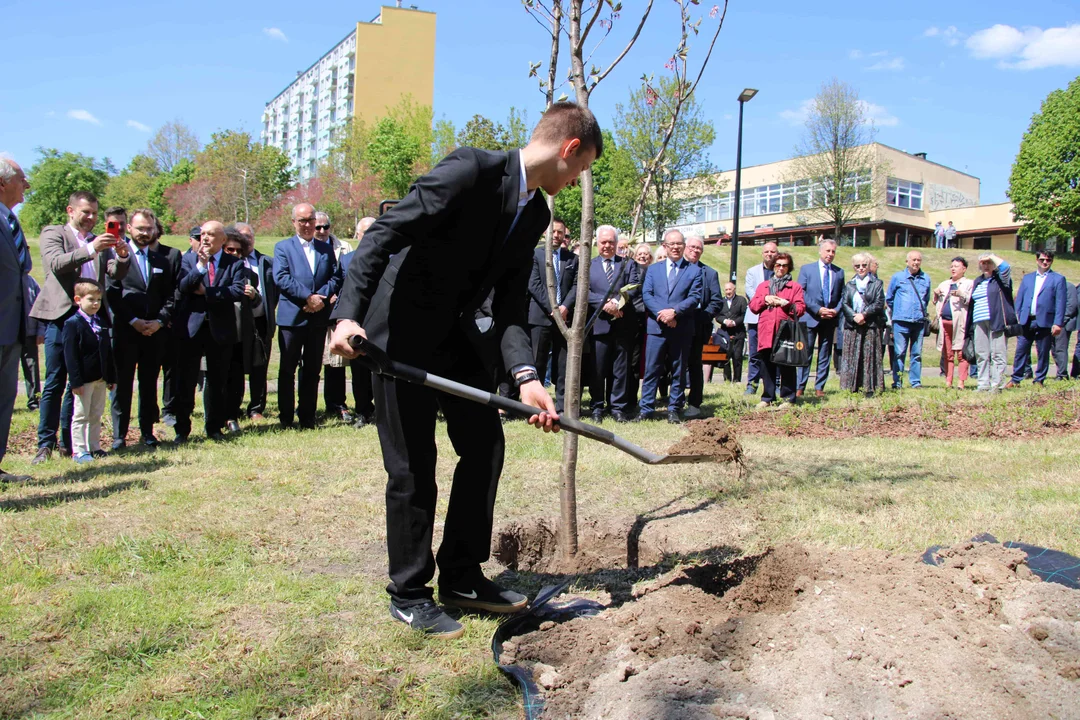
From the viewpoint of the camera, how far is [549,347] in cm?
935

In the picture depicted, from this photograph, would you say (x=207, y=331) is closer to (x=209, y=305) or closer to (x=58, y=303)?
(x=209, y=305)

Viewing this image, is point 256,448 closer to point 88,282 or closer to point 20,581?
point 88,282

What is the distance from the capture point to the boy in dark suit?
6578mm

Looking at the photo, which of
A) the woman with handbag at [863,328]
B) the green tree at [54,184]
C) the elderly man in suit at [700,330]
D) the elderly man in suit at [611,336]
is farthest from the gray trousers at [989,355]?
the green tree at [54,184]

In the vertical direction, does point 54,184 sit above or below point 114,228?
above

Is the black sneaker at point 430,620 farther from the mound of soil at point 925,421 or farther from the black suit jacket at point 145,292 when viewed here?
the mound of soil at point 925,421

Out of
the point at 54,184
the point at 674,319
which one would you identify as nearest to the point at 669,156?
the point at 674,319

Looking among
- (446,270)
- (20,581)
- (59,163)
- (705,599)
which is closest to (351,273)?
(446,270)

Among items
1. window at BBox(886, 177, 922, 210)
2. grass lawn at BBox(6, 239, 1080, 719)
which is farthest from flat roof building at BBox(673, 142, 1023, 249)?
grass lawn at BBox(6, 239, 1080, 719)

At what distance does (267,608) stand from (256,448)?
12.8 feet

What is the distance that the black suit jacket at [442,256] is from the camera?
3137 mm

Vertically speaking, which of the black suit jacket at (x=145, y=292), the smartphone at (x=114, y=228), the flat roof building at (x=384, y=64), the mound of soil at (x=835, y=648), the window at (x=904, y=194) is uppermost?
the flat roof building at (x=384, y=64)

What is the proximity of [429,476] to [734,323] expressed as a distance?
987cm

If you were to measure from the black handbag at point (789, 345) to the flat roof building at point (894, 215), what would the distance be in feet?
A: 174
